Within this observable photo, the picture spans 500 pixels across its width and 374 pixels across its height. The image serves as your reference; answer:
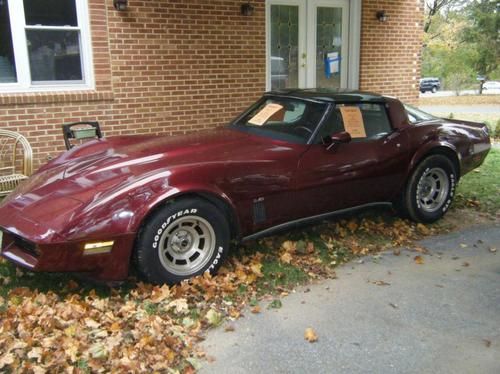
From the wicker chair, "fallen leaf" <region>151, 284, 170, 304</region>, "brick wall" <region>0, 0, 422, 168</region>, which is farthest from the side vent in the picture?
"brick wall" <region>0, 0, 422, 168</region>

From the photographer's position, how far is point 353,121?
482 centimetres

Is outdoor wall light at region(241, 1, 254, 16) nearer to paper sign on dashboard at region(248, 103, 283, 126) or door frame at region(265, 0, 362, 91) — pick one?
door frame at region(265, 0, 362, 91)

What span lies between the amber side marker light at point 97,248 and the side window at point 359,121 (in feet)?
6.79

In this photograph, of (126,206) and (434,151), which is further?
(434,151)

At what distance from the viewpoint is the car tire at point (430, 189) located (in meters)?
5.26

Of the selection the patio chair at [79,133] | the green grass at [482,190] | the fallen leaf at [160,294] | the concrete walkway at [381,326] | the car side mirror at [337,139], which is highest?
the car side mirror at [337,139]

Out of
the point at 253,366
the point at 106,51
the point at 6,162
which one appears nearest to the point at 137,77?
the point at 106,51

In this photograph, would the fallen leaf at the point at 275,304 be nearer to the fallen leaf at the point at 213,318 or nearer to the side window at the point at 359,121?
the fallen leaf at the point at 213,318

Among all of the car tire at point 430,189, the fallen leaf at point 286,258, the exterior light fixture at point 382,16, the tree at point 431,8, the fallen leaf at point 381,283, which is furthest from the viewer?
the tree at point 431,8

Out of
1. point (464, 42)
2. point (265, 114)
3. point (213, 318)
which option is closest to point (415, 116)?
→ point (265, 114)

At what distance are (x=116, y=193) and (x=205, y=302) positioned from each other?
3.19 ft

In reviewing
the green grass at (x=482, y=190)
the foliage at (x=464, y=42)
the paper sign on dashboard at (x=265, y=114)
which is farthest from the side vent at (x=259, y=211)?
the foliage at (x=464, y=42)

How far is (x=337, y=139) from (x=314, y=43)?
4.99 metres

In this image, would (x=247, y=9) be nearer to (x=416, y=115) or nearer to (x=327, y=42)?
(x=327, y=42)
